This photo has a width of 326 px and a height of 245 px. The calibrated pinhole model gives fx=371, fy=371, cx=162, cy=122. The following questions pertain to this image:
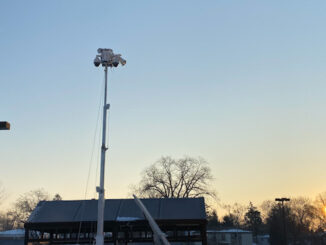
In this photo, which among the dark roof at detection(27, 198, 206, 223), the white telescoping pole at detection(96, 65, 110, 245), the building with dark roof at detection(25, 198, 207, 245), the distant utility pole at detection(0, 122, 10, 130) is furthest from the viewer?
the dark roof at detection(27, 198, 206, 223)

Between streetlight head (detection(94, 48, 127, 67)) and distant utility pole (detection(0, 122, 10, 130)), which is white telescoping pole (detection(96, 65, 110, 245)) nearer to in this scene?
streetlight head (detection(94, 48, 127, 67))

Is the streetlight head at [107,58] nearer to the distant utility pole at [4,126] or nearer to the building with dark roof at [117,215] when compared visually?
the distant utility pole at [4,126]

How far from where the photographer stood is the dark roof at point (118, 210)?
22.6m

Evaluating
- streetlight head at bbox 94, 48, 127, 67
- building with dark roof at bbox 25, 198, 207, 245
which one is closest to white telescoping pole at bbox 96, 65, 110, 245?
streetlight head at bbox 94, 48, 127, 67

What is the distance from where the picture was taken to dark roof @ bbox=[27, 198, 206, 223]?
74.1 feet

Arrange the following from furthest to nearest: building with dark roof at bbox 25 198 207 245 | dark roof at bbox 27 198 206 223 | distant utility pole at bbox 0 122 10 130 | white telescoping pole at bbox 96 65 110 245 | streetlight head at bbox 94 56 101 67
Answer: dark roof at bbox 27 198 206 223
building with dark roof at bbox 25 198 207 245
streetlight head at bbox 94 56 101 67
white telescoping pole at bbox 96 65 110 245
distant utility pole at bbox 0 122 10 130

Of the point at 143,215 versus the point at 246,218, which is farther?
the point at 246,218

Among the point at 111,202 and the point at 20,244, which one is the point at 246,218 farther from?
the point at 111,202

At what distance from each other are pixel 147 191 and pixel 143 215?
4083 centimetres

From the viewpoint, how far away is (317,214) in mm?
95312

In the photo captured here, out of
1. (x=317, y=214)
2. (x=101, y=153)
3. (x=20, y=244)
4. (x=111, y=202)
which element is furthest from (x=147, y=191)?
(x=317, y=214)

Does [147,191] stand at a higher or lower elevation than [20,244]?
higher

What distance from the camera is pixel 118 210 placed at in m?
23.5

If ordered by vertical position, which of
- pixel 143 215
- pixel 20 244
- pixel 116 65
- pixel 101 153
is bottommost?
pixel 20 244
